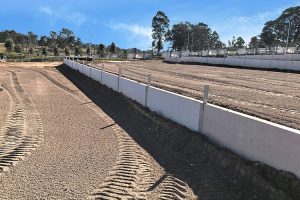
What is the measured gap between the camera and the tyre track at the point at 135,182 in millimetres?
7500

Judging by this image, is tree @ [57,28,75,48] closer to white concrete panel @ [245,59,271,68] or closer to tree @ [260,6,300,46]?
tree @ [260,6,300,46]

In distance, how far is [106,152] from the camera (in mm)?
10445

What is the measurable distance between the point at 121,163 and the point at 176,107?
381 cm

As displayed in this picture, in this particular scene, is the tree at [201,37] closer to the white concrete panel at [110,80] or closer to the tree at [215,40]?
the tree at [215,40]

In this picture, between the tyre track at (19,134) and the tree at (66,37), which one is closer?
the tyre track at (19,134)

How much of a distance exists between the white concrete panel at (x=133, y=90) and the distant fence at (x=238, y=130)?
1626mm

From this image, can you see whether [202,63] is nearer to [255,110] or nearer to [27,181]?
[255,110]

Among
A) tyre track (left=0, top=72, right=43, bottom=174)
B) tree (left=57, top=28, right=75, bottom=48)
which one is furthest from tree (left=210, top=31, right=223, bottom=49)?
tyre track (left=0, top=72, right=43, bottom=174)

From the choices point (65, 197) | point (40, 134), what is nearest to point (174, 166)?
point (65, 197)

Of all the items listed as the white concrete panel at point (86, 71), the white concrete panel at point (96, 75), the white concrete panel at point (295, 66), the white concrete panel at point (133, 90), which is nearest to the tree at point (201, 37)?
the white concrete panel at point (295, 66)

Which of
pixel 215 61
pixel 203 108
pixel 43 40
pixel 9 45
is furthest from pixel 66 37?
pixel 203 108

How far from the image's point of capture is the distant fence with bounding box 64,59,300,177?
24.2 feet

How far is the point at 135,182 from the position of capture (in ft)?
26.8

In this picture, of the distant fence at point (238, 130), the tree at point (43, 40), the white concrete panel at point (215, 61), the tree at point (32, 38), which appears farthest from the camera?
the tree at point (32, 38)
